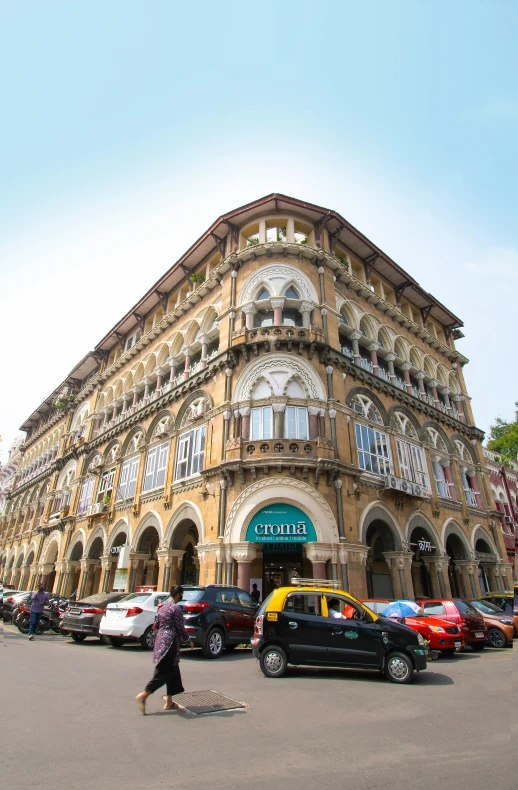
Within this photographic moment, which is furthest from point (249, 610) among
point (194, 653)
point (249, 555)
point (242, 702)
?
point (242, 702)

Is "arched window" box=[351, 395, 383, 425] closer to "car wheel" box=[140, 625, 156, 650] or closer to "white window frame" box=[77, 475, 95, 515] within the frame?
"car wheel" box=[140, 625, 156, 650]

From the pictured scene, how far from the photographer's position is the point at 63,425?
4216 centimetres

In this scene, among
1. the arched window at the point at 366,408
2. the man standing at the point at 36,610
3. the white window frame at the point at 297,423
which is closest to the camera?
the man standing at the point at 36,610

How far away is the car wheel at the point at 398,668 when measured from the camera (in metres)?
8.34

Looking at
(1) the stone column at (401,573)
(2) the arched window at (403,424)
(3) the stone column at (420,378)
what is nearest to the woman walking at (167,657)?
(1) the stone column at (401,573)

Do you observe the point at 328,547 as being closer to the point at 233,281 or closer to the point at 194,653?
the point at 194,653

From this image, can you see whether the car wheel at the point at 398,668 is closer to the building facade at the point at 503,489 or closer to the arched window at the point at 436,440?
the arched window at the point at 436,440

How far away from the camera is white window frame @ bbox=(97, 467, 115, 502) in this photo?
28294 millimetres

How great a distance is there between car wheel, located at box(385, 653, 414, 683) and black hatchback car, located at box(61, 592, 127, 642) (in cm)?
872

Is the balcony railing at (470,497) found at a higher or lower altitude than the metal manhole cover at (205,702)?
higher

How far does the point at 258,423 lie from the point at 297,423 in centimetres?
167

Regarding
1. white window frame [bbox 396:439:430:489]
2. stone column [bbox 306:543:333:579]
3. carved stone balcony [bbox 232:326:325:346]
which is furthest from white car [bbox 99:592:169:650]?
white window frame [bbox 396:439:430:489]

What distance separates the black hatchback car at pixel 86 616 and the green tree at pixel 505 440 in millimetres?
33934

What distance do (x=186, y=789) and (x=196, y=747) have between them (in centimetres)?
101
